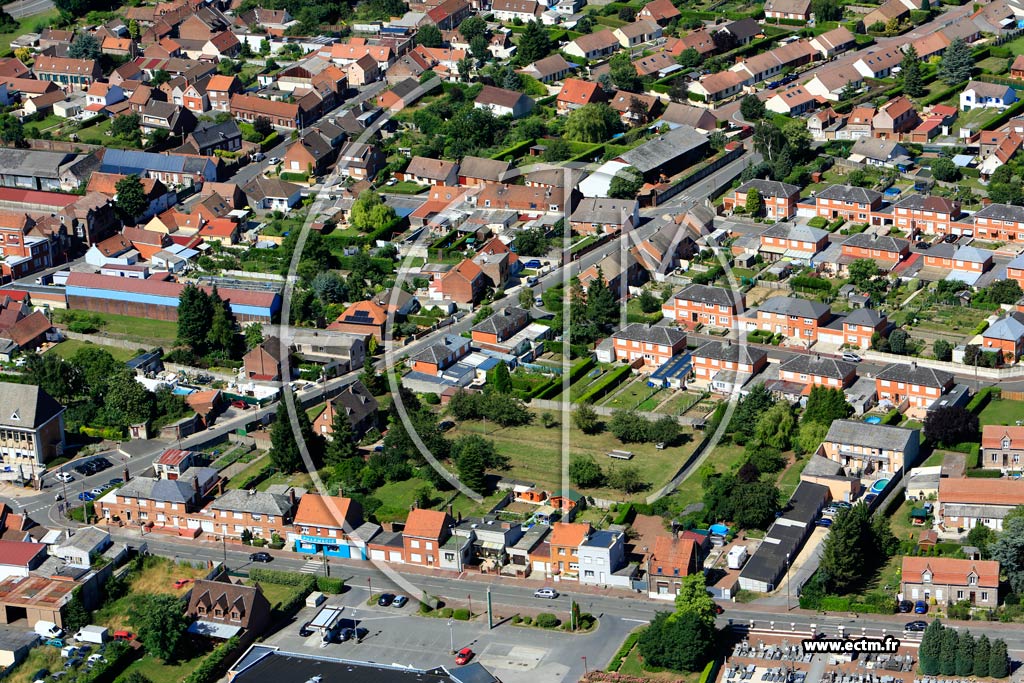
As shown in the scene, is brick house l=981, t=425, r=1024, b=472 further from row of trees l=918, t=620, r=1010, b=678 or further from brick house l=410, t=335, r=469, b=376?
brick house l=410, t=335, r=469, b=376

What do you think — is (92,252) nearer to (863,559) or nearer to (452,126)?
(452,126)

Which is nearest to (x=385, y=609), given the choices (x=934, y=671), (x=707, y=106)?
(x=934, y=671)

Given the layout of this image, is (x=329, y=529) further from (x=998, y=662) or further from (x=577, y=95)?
(x=577, y=95)

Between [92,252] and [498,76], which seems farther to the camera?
[498,76]

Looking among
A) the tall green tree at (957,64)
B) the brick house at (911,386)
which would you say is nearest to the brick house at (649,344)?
the brick house at (911,386)

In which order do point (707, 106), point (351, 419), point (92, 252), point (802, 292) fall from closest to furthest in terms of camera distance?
point (351, 419) → point (802, 292) → point (92, 252) → point (707, 106)

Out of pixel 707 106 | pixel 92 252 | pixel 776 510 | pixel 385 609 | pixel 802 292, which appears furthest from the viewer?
pixel 707 106
